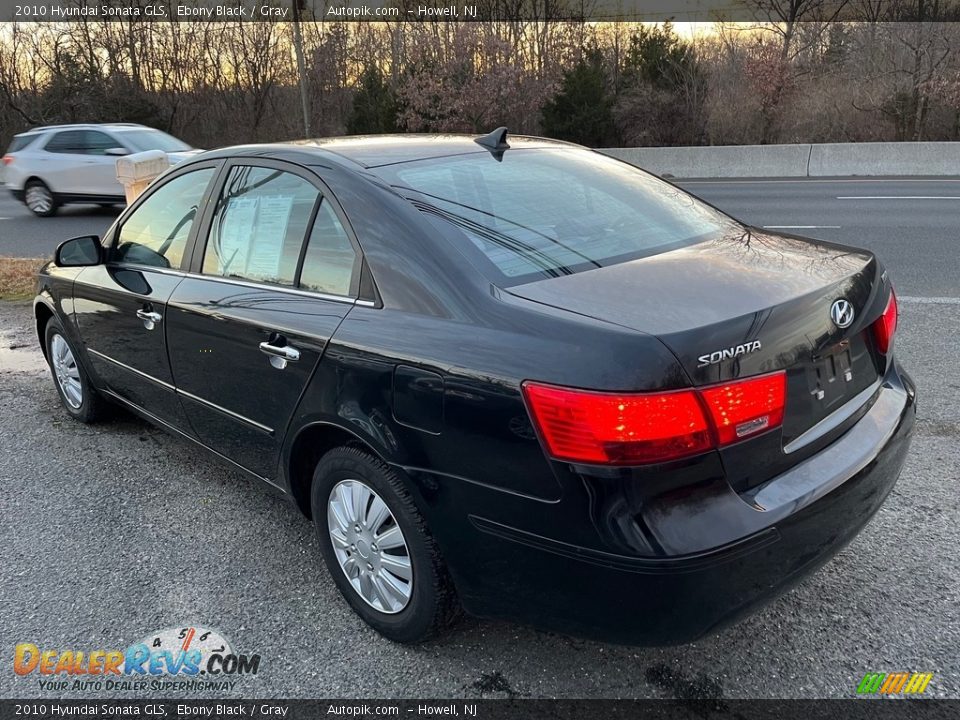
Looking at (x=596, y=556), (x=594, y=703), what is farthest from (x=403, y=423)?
(x=594, y=703)

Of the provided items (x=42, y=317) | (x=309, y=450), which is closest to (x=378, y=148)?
(x=309, y=450)

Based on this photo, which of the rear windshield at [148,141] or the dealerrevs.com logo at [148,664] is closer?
the dealerrevs.com logo at [148,664]

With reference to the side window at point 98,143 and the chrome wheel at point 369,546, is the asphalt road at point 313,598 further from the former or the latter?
the side window at point 98,143

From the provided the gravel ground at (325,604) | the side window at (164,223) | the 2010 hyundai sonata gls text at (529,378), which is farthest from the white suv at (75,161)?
the 2010 hyundai sonata gls text at (529,378)

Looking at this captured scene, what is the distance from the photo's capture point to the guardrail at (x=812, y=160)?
62.2 ft

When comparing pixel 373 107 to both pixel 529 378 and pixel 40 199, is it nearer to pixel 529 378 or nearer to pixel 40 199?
pixel 40 199

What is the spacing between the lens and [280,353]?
2.72 m

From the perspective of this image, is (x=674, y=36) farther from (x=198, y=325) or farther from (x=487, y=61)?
(x=198, y=325)

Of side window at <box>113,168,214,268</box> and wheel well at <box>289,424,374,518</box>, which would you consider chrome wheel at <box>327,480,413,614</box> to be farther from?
side window at <box>113,168,214,268</box>

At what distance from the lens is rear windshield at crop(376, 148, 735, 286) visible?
2.50 metres

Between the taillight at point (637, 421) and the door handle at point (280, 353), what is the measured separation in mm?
1018

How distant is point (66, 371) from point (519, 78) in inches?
904

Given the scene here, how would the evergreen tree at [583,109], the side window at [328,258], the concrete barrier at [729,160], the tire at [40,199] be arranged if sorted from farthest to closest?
the evergreen tree at [583,109] < the concrete barrier at [729,160] < the tire at [40,199] < the side window at [328,258]

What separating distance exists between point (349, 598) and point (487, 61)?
2577 centimetres
